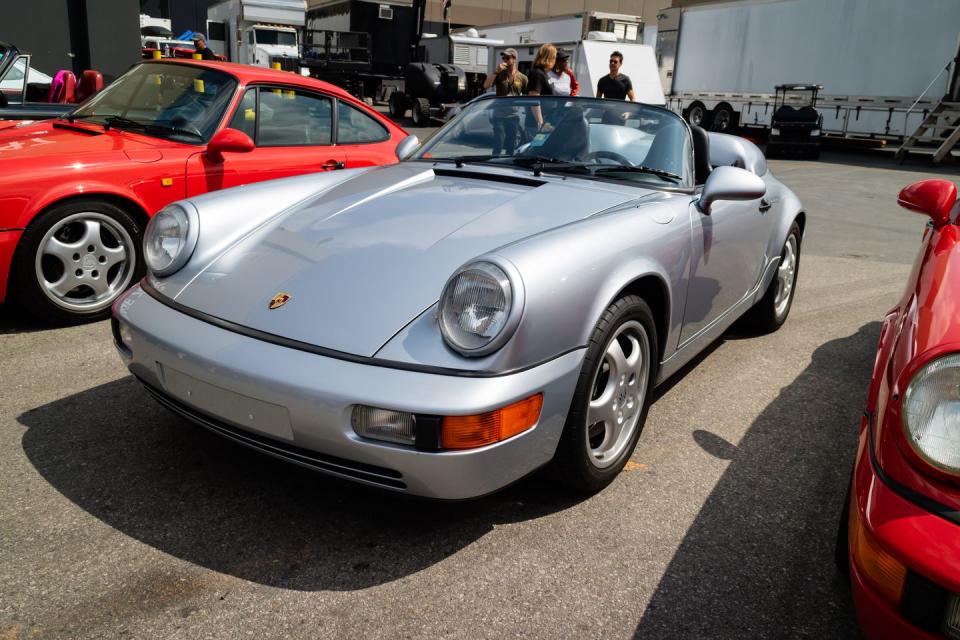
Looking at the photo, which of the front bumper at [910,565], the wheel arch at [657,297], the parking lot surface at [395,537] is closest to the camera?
the front bumper at [910,565]

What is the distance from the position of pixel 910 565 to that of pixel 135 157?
13.3 feet

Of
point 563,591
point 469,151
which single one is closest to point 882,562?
point 563,591

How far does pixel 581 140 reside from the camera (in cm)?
343

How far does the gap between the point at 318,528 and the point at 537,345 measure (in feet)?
2.91

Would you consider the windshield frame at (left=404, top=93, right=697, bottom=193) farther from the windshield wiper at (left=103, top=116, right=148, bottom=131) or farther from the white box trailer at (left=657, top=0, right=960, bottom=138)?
the white box trailer at (left=657, top=0, right=960, bottom=138)

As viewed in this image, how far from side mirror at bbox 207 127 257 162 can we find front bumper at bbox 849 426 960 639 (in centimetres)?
363

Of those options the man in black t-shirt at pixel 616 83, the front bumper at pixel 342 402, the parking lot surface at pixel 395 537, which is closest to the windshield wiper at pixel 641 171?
the parking lot surface at pixel 395 537

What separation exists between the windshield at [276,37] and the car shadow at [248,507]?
3162 cm

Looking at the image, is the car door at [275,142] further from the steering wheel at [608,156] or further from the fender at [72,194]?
the steering wheel at [608,156]

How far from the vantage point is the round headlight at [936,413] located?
1.62m

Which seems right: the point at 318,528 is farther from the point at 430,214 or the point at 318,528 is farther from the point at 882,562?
the point at 882,562

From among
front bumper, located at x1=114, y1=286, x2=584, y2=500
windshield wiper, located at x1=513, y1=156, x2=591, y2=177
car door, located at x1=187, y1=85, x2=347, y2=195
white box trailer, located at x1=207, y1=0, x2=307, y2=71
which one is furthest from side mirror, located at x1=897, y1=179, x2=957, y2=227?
white box trailer, located at x1=207, y1=0, x2=307, y2=71

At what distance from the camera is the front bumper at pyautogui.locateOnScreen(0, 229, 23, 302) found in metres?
3.76

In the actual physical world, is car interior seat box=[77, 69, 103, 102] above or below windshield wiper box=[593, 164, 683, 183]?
above
